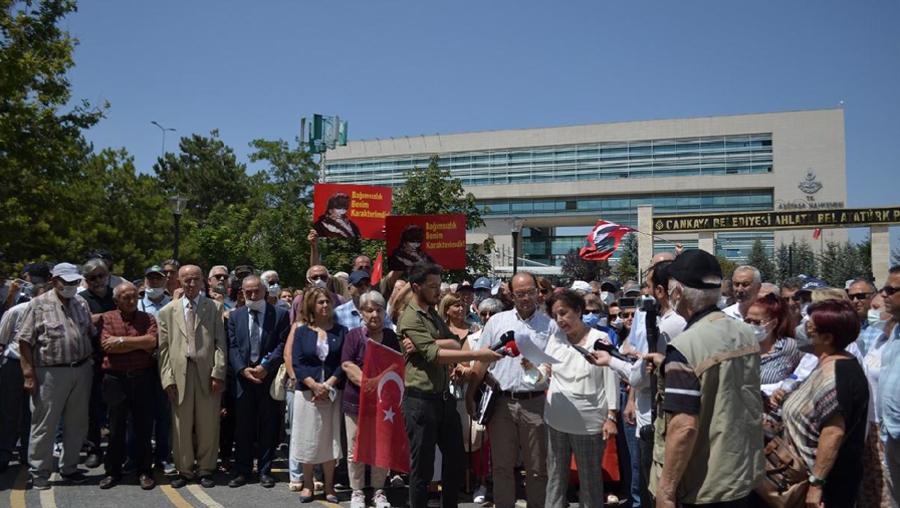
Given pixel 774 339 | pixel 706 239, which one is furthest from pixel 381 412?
pixel 706 239

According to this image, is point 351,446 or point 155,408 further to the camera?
point 155,408

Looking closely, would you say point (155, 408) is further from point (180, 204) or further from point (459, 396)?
point (180, 204)

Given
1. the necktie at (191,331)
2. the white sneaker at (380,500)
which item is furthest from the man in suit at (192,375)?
the white sneaker at (380,500)

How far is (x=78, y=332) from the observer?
748cm

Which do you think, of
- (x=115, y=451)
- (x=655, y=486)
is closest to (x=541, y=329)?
(x=655, y=486)

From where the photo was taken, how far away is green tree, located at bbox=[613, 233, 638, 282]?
163 feet

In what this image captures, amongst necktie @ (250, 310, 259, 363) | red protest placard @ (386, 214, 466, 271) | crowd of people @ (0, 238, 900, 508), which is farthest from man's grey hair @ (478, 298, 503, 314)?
red protest placard @ (386, 214, 466, 271)

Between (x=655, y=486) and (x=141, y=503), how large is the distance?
5.27 meters

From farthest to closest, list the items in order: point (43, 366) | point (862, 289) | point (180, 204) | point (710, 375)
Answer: point (180, 204), point (862, 289), point (43, 366), point (710, 375)

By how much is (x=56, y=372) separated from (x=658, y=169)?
66063mm

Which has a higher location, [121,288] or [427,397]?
[121,288]

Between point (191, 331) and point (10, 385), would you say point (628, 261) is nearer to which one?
point (191, 331)

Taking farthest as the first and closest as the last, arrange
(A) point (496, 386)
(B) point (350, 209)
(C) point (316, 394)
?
(B) point (350, 209)
(C) point (316, 394)
(A) point (496, 386)

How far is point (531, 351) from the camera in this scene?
215 inches
